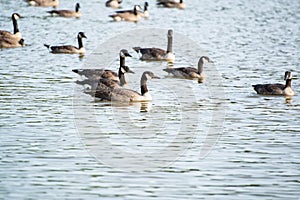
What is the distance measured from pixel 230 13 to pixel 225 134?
24.8 meters

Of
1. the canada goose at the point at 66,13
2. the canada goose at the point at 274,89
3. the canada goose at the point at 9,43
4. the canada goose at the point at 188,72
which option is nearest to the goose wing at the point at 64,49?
the canada goose at the point at 9,43

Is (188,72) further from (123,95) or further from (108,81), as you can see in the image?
(123,95)

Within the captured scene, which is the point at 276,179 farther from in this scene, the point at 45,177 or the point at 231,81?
the point at 231,81

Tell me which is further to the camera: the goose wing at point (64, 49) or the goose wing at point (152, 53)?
the goose wing at point (64, 49)

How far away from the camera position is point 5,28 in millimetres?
33469

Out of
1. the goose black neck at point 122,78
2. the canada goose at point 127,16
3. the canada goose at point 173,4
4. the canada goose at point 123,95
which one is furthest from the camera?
the canada goose at point 173,4

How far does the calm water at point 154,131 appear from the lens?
12.0 metres

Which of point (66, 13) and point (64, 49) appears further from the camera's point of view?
point (66, 13)

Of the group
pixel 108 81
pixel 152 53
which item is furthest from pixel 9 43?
pixel 108 81

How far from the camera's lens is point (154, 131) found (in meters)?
15.7

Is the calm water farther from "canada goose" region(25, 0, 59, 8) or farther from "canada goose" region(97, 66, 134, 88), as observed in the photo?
"canada goose" region(25, 0, 59, 8)

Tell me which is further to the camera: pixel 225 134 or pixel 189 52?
pixel 189 52

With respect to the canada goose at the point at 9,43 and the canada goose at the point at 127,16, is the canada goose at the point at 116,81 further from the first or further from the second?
the canada goose at the point at 127,16

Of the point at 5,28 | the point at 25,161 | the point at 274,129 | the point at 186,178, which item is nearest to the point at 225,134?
the point at 274,129
